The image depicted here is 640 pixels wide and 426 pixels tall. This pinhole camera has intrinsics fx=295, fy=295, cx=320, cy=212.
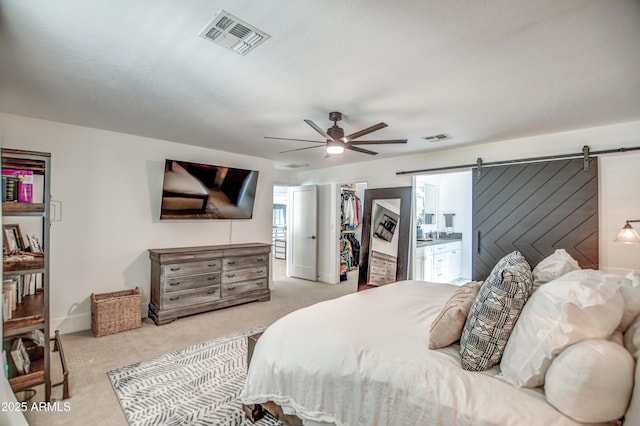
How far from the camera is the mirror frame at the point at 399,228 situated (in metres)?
4.73

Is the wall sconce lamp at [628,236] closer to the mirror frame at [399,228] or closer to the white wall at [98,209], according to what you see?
the mirror frame at [399,228]

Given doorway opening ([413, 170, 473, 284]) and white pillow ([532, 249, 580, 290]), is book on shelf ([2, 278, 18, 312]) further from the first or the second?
doorway opening ([413, 170, 473, 284])

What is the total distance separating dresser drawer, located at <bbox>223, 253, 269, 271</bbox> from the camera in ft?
13.9

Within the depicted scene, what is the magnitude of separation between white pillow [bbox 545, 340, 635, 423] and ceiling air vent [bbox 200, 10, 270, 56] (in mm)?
2041

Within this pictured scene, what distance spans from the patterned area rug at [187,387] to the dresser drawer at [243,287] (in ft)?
3.95

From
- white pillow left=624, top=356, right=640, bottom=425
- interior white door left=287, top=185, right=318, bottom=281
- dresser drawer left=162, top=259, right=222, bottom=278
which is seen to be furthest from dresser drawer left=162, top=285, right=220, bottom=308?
white pillow left=624, top=356, right=640, bottom=425

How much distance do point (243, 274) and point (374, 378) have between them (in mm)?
3338

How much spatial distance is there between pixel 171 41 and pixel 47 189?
4.32ft

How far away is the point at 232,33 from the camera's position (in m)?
1.64

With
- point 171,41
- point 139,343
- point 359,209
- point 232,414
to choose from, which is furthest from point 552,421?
point 359,209

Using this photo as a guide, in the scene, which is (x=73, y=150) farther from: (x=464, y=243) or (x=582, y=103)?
(x=464, y=243)

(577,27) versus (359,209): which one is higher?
(577,27)

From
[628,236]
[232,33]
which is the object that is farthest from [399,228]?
[232,33]

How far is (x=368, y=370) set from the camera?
4.56 feet
